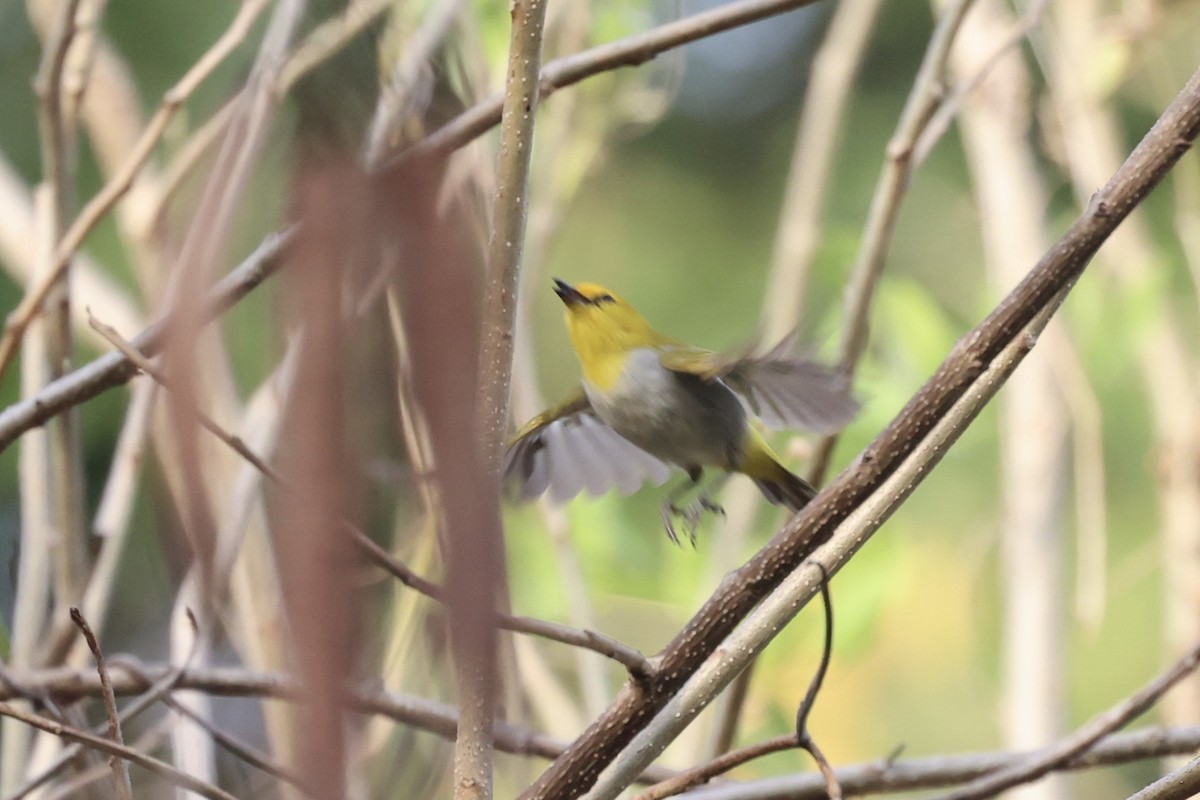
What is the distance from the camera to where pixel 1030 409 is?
1525 mm

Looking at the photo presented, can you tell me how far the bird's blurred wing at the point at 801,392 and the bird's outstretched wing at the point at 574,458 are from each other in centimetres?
19

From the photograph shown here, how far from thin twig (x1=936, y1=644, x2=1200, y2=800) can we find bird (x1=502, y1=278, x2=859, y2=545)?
42cm

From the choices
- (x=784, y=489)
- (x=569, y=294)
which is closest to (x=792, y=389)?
(x=784, y=489)

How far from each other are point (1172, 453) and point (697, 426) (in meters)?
0.63

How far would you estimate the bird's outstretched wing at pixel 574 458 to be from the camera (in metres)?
1.18

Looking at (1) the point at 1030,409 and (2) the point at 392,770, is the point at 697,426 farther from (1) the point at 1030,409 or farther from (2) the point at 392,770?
(2) the point at 392,770

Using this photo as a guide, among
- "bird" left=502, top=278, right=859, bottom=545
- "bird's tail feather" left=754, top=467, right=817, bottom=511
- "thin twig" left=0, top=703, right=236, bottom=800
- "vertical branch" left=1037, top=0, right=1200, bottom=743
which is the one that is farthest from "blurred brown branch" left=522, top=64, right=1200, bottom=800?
"vertical branch" left=1037, top=0, right=1200, bottom=743

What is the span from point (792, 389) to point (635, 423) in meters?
0.22

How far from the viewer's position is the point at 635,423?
4.07 ft

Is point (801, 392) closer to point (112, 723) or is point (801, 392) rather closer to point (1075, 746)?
point (1075, 746)

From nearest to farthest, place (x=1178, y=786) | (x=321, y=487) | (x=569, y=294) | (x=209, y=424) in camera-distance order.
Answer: (x=321, y=487) → (x=209, y=424) → (x=1178, y=786) → (x=569, y=294)

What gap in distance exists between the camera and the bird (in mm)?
1203

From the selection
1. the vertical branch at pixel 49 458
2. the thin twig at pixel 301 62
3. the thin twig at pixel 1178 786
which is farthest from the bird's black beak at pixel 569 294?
the thin twig at pixel 1178 786

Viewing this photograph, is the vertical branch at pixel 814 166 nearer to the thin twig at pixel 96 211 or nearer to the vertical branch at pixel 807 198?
the vertical branch at pixel 807 198
